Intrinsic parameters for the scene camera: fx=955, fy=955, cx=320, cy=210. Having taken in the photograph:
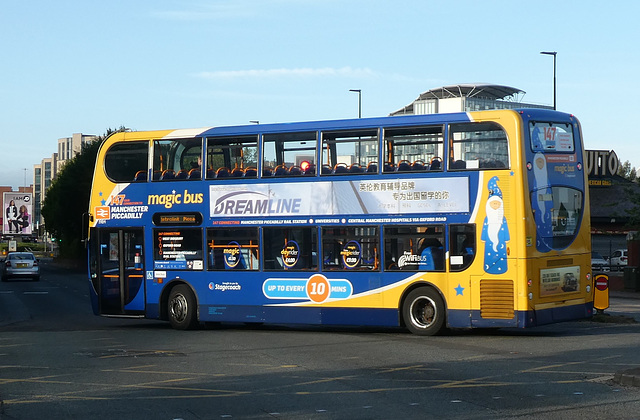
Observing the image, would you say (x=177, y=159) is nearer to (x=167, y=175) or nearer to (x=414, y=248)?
(x=167, y=175)

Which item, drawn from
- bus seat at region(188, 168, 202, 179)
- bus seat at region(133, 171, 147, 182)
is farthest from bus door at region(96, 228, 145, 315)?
bus seat at region(188, 168, 202, 179)

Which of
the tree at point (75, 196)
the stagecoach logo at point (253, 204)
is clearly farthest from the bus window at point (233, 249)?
the tree at point (75, 196)

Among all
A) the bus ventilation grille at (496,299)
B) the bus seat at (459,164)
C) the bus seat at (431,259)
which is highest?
the bus seat at (459,164)

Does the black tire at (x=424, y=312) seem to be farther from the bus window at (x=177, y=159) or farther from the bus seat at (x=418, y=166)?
the bus window at (x=177, y=159)

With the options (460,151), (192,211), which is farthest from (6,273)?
(460,151)

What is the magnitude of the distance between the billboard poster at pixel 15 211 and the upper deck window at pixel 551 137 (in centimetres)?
14119

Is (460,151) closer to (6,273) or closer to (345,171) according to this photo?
(345,171)

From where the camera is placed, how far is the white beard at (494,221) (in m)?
17.4

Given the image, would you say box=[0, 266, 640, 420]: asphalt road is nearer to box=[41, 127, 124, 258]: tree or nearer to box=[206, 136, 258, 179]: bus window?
box=[206, 136, 258, 179]: bus window

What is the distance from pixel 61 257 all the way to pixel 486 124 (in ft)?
274

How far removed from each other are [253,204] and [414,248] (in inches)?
143

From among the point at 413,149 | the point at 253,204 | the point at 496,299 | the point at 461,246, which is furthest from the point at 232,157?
the point at 496,299

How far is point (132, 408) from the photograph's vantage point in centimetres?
1001

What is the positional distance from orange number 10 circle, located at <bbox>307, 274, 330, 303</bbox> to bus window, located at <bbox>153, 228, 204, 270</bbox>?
2677mm
